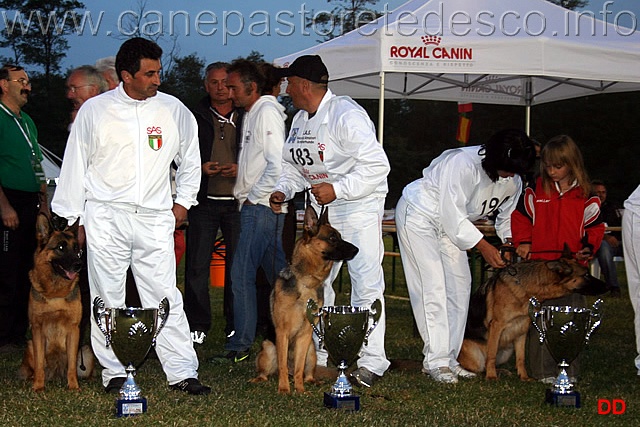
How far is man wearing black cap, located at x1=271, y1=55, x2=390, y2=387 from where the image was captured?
16.4ft

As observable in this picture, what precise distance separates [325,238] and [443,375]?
4.29 feet

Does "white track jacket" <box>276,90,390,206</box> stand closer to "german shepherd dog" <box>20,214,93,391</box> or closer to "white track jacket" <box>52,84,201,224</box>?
"white track jacket" <box>52,84,201,224</box>

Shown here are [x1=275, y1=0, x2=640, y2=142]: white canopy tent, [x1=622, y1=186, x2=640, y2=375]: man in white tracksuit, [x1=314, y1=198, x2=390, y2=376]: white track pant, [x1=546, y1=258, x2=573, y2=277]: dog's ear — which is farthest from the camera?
[x1=275, y1=0, x2=640, y2=142]: white canopy tent

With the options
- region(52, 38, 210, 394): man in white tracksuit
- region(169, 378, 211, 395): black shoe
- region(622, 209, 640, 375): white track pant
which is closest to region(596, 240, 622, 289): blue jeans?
region(622, 209, 640, 375): white track pant

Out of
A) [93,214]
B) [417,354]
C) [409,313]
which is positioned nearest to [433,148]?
[409,313]

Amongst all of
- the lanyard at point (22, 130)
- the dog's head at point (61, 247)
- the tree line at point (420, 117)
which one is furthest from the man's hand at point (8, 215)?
the tree line at point (420, 117)

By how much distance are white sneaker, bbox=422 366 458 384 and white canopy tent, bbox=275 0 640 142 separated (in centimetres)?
298

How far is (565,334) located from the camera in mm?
4637

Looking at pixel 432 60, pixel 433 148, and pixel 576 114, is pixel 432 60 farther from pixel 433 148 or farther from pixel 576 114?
pixel 433 148

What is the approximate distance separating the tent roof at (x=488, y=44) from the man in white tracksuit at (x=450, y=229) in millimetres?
2216

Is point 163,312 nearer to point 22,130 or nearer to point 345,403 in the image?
point 345,403

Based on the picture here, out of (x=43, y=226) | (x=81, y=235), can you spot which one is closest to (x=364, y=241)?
(x=81, y=235)

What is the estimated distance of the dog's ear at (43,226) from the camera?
494cm

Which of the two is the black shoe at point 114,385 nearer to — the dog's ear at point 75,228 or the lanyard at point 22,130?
the dog's ear at point 75,228
